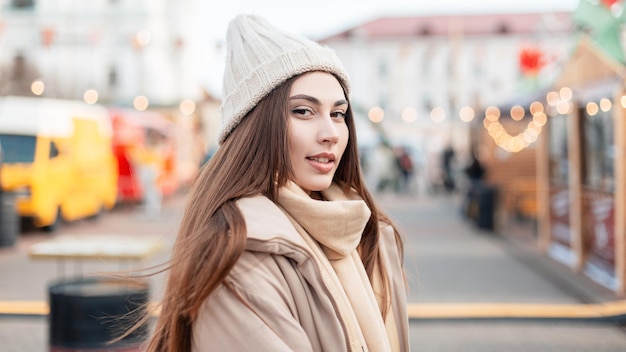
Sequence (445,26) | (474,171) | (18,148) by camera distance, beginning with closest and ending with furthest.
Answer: (18,148)
(474,171)
(445,26)

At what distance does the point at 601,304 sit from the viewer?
8.13 m

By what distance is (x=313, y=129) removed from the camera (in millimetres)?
1953

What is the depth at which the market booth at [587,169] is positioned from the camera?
886 cm

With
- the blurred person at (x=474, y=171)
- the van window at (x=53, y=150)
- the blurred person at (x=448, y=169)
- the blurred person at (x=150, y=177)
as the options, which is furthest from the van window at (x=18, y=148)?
the blurred person at (x=448, y=169)

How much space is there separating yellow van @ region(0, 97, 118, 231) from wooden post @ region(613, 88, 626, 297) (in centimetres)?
983

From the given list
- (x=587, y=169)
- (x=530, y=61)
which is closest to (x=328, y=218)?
(x=587, y=169)

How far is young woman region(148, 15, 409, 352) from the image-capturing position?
5.42 feet

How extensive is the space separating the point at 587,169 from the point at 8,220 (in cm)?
869

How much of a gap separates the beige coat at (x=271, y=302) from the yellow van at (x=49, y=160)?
13054 mm

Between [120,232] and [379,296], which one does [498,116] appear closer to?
[120,232]

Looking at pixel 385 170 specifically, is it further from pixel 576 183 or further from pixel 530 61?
pixel 576 183

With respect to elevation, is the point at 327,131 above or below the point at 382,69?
below

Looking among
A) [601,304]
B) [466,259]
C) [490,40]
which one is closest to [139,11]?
[490,40]

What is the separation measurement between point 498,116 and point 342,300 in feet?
58.2
